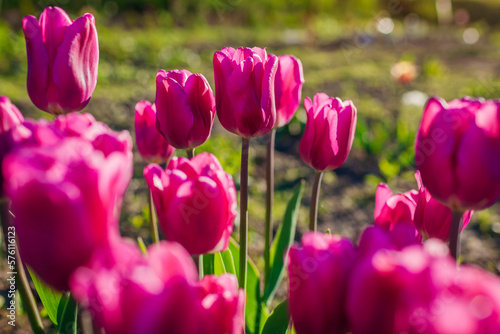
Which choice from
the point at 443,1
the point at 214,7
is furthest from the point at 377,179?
the point at 443,1

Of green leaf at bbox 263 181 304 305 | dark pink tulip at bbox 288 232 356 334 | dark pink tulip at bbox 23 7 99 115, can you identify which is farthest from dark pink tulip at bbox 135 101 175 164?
dark pink tulip at bbox 288 232 356 334

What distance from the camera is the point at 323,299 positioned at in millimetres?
659

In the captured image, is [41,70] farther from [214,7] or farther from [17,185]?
[214,7]

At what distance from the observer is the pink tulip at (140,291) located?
514 millimetres

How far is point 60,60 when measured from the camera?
3.53 ft

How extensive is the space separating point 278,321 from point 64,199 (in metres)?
0.65

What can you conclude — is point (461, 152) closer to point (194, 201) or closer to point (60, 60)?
point (194, 201)

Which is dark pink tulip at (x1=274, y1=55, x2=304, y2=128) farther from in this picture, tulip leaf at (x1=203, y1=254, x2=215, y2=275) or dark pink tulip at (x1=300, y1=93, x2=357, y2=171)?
tulip leaf at (x1=203, y1=254, x2=215, y2=275)

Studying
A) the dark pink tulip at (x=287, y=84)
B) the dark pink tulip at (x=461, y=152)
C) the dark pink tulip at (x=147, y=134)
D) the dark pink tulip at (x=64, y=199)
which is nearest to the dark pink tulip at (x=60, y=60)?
the dark pink tulip at (x=147, y=134)

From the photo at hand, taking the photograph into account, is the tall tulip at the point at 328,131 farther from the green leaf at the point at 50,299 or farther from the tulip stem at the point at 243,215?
the green leaf at the point at 50,299

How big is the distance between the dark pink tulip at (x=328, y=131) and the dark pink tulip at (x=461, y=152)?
28 cm

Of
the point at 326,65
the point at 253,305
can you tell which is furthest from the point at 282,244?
the point at 326,65

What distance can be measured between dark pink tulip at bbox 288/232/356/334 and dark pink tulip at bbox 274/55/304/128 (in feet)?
1.78

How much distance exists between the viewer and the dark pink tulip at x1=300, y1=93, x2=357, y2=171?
1.08 metres
